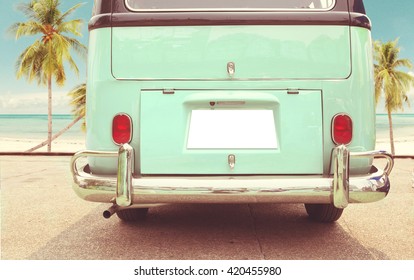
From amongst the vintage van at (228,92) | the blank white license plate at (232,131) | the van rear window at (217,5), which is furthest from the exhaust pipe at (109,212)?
the van rear window at (217,5)

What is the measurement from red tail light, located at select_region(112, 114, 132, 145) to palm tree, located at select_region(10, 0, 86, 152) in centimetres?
2109

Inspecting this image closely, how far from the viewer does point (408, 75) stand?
27203 millimetres

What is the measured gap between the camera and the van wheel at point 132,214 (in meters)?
4.11

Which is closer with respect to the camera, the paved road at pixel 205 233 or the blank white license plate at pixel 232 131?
the blank white license plate at pixel 232 131

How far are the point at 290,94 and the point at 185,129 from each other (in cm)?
74

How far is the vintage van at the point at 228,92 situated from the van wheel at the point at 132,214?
1149 mm

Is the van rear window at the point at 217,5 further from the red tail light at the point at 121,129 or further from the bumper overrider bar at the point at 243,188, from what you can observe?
the bumper overrider bar at the point at 243,188

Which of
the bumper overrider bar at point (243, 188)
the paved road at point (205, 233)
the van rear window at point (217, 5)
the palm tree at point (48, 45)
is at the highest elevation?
the palm tree at point (48, 45)

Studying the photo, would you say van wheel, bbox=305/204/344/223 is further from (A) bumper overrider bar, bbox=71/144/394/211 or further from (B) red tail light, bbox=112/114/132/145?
(B) red tail light, bbox=112/114/132/145

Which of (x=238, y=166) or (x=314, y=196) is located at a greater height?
(x=238, y=166)

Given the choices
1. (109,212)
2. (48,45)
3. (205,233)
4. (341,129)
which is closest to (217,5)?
(341,129)

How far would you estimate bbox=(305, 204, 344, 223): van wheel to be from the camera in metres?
4.03

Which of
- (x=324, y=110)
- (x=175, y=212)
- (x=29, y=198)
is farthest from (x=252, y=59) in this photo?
(x=29, y=198)
